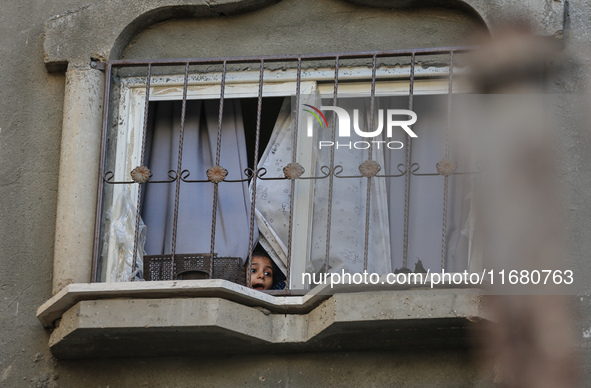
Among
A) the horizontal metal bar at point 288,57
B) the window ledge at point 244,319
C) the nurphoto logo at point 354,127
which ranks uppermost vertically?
the horizontal metal bar at point 288,57

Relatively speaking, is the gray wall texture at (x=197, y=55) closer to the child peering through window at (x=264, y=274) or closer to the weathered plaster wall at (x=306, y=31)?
the weathered plaster wall at (x=306, y=31)

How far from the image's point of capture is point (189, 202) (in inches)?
278

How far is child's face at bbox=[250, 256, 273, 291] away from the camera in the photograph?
6.88 m

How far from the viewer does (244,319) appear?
19.6 feet

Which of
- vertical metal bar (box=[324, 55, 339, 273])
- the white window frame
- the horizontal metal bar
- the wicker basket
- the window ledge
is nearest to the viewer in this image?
the window ledge

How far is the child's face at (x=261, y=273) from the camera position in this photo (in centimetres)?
688

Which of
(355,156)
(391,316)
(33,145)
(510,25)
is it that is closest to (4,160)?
(33,145)

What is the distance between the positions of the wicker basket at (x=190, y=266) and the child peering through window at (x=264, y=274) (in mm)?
288

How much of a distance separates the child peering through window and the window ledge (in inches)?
30.6

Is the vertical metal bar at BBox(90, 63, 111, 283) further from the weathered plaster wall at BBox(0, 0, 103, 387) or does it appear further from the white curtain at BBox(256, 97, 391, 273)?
the white curtain at BBox(256, 97, 391, 273)

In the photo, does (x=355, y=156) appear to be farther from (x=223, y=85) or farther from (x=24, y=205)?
(x=24, y=205)

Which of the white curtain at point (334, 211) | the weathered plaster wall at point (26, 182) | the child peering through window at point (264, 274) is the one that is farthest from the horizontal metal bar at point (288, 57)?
the child peering through window at point (264, 274)

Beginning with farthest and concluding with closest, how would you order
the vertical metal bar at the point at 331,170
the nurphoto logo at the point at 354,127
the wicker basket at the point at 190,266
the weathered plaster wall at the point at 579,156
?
1. the nurphoto logo at the point at 354,127
2. the wicker basket at the point at 190,266
3. the vertical metal bar at the point at 331,170
4. the weathered plaster wall at the point at 579,156

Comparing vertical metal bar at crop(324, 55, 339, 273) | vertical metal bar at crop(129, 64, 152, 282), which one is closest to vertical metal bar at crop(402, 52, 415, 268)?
vertical metal bar at crop(324, 55, 339, 273)
